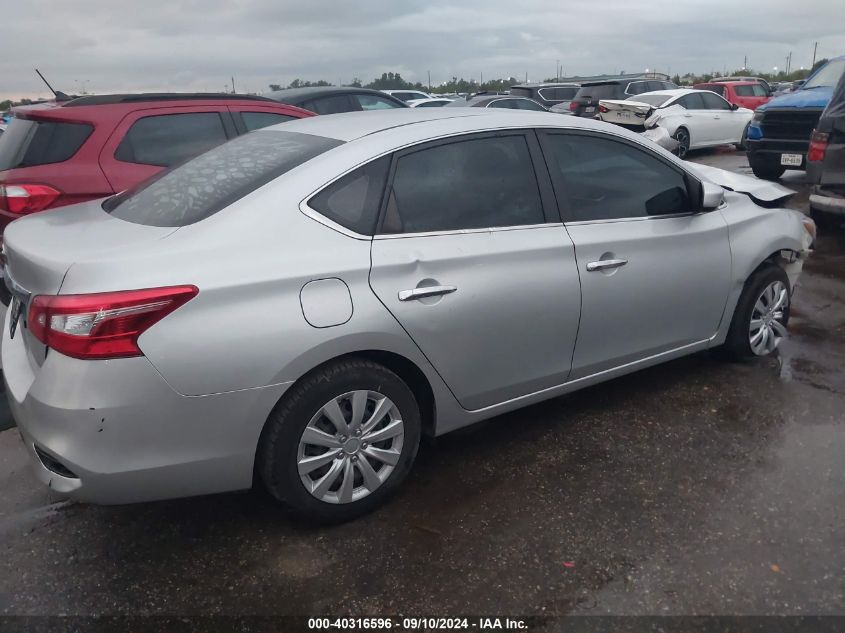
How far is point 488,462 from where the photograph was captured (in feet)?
11.8

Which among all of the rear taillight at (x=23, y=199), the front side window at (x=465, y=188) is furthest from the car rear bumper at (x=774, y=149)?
the rear taillight at (x=23, y=199)

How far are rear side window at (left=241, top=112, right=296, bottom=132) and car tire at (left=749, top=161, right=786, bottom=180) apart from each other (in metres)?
8.19

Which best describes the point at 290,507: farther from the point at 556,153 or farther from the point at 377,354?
the point at 556,153

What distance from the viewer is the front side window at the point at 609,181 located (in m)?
3.68

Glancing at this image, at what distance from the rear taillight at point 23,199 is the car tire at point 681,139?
13655 millimetres

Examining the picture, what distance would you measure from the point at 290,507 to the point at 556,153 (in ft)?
6.98

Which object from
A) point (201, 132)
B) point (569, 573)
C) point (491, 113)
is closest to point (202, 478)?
point (569, 573)

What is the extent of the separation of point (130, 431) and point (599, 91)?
1956 cm

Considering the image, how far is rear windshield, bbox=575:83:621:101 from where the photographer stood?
782 inches

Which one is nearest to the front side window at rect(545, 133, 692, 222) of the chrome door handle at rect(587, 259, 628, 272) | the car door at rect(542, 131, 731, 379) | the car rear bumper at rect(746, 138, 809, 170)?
the car door at rect(542, 131, 731, 379)

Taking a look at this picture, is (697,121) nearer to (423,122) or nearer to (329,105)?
(329,105)

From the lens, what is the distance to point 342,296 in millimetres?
2852

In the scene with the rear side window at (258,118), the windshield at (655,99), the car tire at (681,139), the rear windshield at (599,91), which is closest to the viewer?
the rear side window at (258,118)

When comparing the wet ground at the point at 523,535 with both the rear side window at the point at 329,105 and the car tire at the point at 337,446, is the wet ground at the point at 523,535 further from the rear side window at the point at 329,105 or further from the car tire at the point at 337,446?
the rear side window at the point at 329,105
